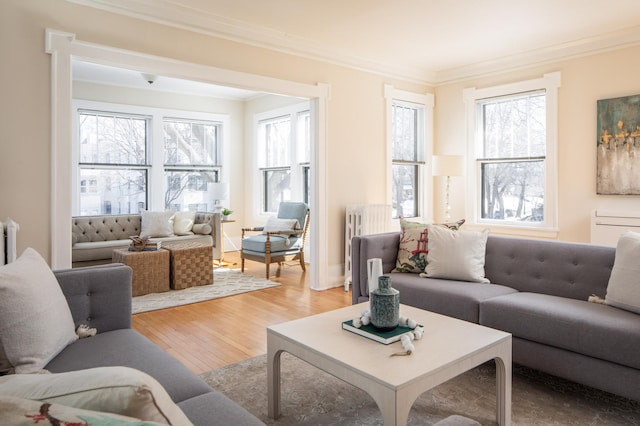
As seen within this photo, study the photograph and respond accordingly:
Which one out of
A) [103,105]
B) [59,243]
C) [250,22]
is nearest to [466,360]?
→ [59,243]

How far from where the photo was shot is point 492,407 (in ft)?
7.39

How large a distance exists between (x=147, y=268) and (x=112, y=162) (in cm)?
283

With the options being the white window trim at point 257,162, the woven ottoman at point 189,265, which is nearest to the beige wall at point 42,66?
the woven ottoman at point 189,265

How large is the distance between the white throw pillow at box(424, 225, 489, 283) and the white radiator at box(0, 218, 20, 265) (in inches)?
114

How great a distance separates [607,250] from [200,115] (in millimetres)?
6473

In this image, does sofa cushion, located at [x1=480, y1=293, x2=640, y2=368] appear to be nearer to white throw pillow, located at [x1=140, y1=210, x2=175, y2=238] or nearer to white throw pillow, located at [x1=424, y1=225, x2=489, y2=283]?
white throw pillow, located at [x1=424, y1=225, x2=489, y2=283]

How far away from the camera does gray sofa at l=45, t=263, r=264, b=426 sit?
1.40m

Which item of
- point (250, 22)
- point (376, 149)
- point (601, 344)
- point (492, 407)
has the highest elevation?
point (250, 22)

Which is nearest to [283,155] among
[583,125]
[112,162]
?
[112,162]

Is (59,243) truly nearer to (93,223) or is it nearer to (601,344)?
(93,223)

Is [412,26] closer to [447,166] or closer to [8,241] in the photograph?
[447,166]

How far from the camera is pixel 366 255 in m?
3.51

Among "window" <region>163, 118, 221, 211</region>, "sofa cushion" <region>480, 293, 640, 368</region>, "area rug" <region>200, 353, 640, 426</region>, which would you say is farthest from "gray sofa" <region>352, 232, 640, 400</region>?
"window" <region>163, 118, 221, 211</region>

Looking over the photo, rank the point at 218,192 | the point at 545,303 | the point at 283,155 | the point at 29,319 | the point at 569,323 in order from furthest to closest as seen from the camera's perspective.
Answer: the point at 283,155, the point at 218,192, the point at 545,303, the point at 569,323, the point at 29,319
